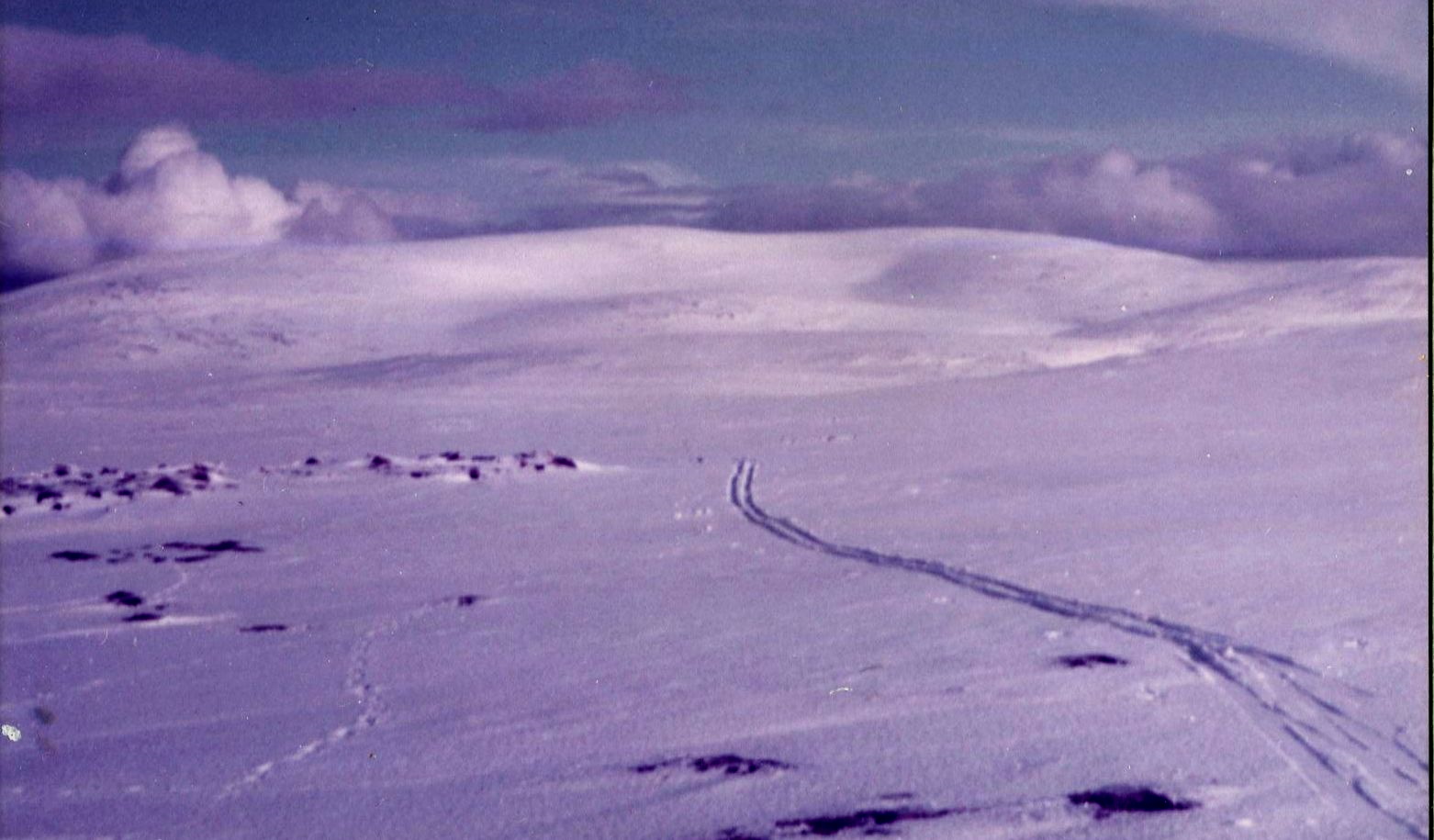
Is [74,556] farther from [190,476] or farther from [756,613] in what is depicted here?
[756,613]

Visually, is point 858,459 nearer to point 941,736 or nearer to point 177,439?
point 941,736

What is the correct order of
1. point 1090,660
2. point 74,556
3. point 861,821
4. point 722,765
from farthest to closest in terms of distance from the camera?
point 74,556
point 1090,660
point 722,765
point 861,821

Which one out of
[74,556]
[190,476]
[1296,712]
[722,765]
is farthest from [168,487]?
[1296,712]

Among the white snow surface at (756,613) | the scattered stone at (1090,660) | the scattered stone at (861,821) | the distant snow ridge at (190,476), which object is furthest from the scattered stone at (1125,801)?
the distant snow ridge at (190,476)

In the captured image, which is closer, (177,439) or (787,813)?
(787,813)

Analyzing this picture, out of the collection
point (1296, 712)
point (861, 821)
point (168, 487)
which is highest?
point (168, 487)

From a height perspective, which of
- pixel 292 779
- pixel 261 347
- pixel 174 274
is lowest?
pixel 292 779

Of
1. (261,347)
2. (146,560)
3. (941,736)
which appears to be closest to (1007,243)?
(261,347)
